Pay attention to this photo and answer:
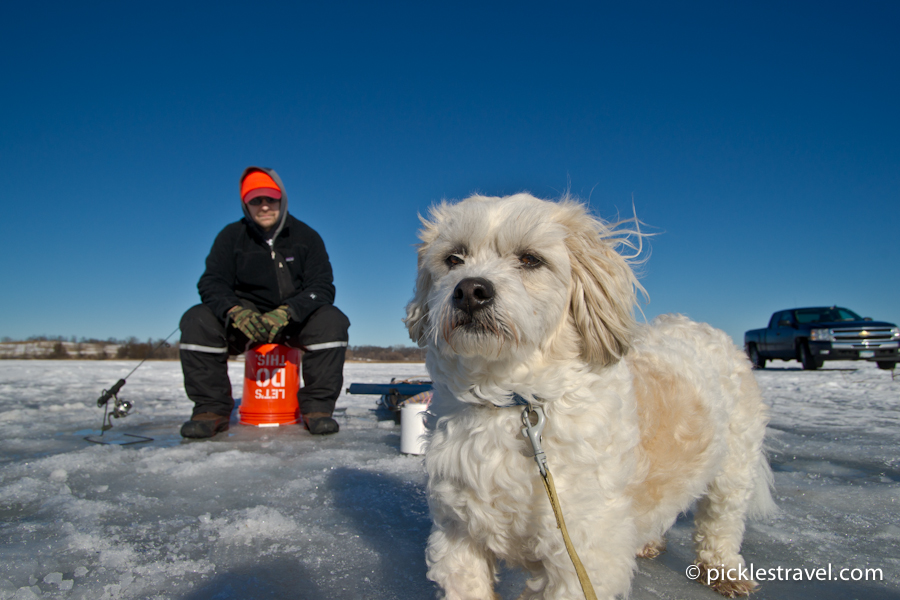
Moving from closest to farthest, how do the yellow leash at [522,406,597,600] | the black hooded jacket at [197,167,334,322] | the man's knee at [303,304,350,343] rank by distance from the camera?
the yellow leash at [522,406,597,600] → the man's knee at [303,304,350,343] → the black hooded jacket at [197,167,334,322]

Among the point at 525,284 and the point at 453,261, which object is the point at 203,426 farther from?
the point at 525,284

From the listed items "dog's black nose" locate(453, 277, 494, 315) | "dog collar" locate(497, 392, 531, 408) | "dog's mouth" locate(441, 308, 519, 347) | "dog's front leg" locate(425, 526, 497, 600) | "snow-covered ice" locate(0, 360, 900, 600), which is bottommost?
"snow-covered ice" locate(0, 360, 900, 600)

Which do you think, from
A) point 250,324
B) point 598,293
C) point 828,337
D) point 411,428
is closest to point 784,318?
point 828,337

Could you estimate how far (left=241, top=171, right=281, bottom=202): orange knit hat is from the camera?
478cm

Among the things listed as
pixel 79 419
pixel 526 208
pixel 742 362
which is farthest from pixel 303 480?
pixel 79 419

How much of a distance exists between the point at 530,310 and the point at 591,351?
0.31 metres

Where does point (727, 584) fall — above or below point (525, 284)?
below

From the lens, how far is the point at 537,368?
1670mm

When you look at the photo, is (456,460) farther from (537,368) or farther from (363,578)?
(363,578)

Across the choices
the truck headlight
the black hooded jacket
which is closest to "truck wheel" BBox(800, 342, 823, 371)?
the truck headlight

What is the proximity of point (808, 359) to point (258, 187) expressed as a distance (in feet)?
50.0

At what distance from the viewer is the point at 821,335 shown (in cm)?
1304

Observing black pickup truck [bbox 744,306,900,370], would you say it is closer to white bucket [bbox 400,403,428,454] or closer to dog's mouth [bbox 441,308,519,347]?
white bucket [bbox 400,403,428,454]

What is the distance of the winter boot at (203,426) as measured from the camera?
413 centimetres
